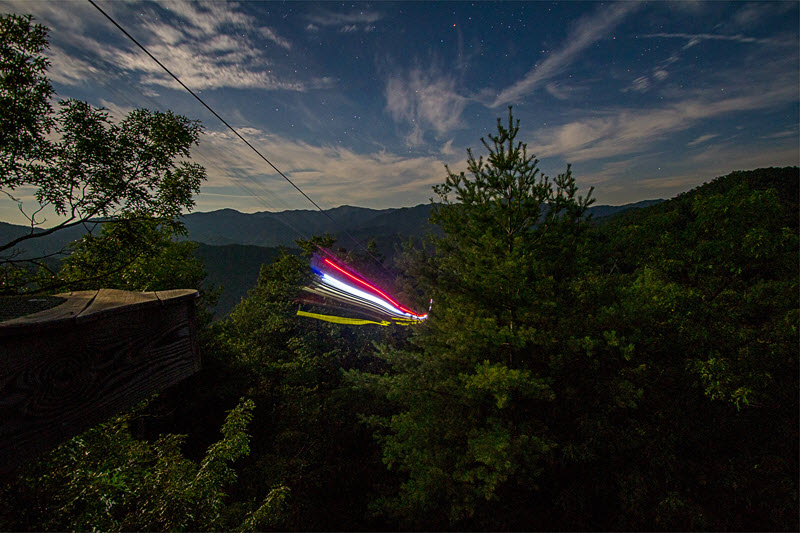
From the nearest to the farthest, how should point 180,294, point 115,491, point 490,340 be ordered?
point 180,294, point 115,491, point 490,340

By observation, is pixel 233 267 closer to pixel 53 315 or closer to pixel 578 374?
pixel 578 374

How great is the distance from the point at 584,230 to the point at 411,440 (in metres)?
6.95

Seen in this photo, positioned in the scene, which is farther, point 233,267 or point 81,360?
point 233,267

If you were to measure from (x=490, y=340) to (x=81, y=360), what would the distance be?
6614mm

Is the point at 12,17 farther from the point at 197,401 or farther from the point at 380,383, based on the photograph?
the point at 197,401

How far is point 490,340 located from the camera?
6.51 metres

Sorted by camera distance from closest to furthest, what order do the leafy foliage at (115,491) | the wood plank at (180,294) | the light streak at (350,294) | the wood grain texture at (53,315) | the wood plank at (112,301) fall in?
the wood grain texture at (53,315)
the wood plank at (112,301)
the wood plank at (180,294)
the leafy foliage at (115,491)
the light streak at (350,294)

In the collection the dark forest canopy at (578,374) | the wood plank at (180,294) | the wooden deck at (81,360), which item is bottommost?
the dark forest canopy at (578,374)

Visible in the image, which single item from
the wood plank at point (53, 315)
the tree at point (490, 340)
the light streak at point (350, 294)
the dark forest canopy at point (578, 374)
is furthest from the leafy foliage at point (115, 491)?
the light streak at point (350, 294)

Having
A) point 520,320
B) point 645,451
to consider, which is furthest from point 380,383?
point 645,451

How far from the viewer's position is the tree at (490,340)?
609 cm

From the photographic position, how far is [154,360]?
34.8 inches

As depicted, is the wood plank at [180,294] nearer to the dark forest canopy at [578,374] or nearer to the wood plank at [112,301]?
the wood plank at [112,301]

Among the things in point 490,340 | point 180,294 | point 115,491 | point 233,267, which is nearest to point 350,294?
point 490,340
